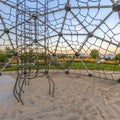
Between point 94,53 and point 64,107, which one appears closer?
point 64,107

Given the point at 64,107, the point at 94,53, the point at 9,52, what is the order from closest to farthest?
the point at 64,107 → the point at 94,53 → the point at 9,52

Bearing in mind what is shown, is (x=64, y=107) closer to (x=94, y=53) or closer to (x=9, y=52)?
(x=94, y=53)

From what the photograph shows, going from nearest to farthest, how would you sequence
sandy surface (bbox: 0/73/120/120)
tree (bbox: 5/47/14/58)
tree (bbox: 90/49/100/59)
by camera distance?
sandy surface (bbox: 0/73/120/120) < tree (bbox: 90/49/100/59) < tree (bbox: 5/47/14/58)

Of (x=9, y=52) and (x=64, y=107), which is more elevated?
(x=9, y=52)

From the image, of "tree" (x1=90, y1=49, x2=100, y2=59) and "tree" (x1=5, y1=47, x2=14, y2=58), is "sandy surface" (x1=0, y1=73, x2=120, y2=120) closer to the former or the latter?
"tree" (x1=90, y1=49, x2=100, y2=59)

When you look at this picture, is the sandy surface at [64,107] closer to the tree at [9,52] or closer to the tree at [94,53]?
the tree at [94,53]

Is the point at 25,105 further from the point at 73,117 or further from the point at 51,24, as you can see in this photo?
the point at 51,24

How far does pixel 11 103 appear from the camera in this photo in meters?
5.17

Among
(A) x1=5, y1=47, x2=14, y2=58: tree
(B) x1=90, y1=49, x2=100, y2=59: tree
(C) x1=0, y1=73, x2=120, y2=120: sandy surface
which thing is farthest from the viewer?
(A) x1=5, y1=47, x2=14, y2=58: tree

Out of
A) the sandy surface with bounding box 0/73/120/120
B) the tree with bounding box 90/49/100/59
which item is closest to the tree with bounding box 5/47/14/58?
the tree with bounding box 90/49/100/59

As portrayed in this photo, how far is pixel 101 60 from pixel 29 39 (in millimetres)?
5654

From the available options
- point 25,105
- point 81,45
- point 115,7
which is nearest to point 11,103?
point 25,105

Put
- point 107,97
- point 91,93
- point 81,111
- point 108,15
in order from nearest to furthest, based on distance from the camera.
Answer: point 81,111
point 107,97
point 91,93
point 108,15

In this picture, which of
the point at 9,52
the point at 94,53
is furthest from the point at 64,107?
the point at 9,52
